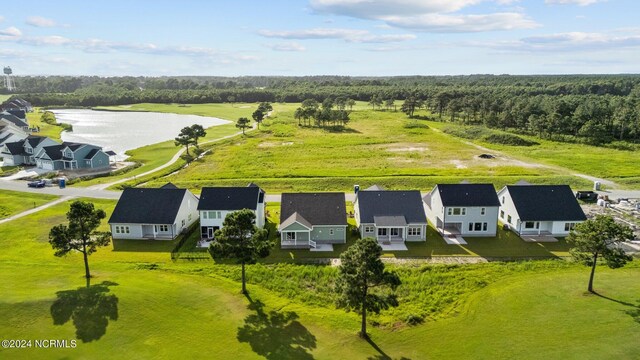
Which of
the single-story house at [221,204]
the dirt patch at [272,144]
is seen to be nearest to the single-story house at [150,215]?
the single-story house at [221,204]

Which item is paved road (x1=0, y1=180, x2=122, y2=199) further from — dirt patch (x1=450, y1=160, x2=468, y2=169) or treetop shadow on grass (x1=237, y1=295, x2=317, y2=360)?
dirt patch (x1=450, y1=160, x2=468, y2=169)

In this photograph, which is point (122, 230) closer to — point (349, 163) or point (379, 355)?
point (379, 355)

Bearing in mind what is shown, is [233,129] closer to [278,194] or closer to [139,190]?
[278,194]

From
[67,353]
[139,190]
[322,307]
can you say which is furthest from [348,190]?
[67,353]

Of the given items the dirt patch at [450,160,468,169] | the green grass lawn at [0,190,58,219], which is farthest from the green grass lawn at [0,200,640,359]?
the dirt patch at [450,160,468,169]

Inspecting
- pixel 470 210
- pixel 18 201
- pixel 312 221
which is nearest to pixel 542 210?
pixel 470 210

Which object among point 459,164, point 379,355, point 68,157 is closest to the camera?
point 379,355
